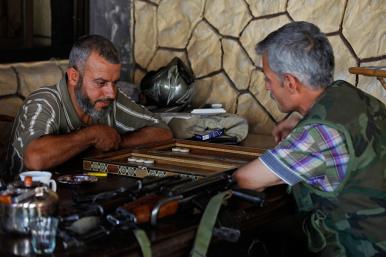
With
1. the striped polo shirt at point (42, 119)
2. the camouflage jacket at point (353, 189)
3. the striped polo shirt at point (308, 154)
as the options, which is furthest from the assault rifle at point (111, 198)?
the striped polo shirt at point (42, 119)

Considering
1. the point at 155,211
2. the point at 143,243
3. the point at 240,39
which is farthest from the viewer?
the point at 240,39

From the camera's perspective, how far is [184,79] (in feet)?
15.1

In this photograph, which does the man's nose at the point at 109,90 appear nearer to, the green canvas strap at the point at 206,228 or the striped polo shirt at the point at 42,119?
the striped polo shirt at the point at 42,119

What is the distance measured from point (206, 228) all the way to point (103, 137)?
1.26m

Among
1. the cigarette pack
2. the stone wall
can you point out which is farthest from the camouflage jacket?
the stone wall

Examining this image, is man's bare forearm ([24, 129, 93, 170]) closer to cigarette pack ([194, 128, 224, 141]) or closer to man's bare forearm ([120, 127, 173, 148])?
man's bare forearm ([120, 127, 173, 148])

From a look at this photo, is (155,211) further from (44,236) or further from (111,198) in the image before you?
(44,236)

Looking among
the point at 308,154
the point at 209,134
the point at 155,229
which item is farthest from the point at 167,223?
the point at 209,134

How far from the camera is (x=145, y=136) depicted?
3.56 m

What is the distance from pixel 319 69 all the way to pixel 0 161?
6.66 ft

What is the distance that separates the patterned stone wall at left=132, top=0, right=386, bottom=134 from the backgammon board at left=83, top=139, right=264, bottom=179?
1.49 meters

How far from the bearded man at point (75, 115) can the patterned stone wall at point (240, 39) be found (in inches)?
55.0

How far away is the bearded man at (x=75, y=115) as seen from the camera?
3051 mm

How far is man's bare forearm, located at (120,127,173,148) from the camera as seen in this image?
137 inches
